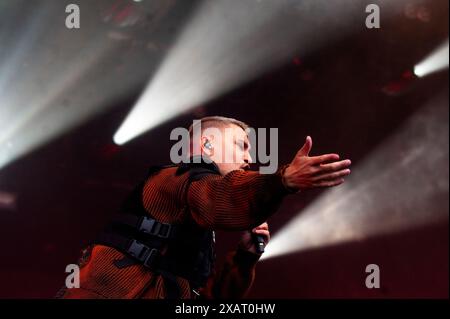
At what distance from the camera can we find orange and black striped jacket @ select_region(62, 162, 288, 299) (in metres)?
1.65

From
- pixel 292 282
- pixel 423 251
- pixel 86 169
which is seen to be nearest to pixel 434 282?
pixel 423 251

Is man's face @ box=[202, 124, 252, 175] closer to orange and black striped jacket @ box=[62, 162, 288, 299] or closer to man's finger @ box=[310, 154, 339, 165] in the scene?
orange and black striped jacket @ box=[62, 162, 288, 299]

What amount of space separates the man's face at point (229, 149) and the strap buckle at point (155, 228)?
0.44 m

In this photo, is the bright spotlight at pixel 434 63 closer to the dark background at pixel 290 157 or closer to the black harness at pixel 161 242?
the dark background at pixel 290 157

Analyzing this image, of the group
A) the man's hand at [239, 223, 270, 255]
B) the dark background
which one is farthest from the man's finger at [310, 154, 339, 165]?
the dark background

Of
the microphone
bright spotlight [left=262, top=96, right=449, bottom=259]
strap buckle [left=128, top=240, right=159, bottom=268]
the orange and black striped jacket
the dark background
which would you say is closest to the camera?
the orange and black striped jacket

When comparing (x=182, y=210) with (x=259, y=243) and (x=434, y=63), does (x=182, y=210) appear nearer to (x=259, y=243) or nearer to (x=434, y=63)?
(x=259, y=243)

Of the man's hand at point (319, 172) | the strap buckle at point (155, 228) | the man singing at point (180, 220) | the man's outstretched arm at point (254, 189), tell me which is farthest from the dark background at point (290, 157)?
the man's hand at point (319, 172)

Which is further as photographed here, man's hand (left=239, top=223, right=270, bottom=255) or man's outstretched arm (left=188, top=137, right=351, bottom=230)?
man's hand (left=239, top=223, right=270, bottom=255)

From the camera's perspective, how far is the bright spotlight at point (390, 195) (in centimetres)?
566

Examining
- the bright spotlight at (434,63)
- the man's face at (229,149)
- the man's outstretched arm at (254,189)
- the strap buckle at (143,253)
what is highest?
the bright spotlight at (434,63)

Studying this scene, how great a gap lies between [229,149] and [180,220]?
542 mm

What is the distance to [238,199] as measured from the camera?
1.67 meters
